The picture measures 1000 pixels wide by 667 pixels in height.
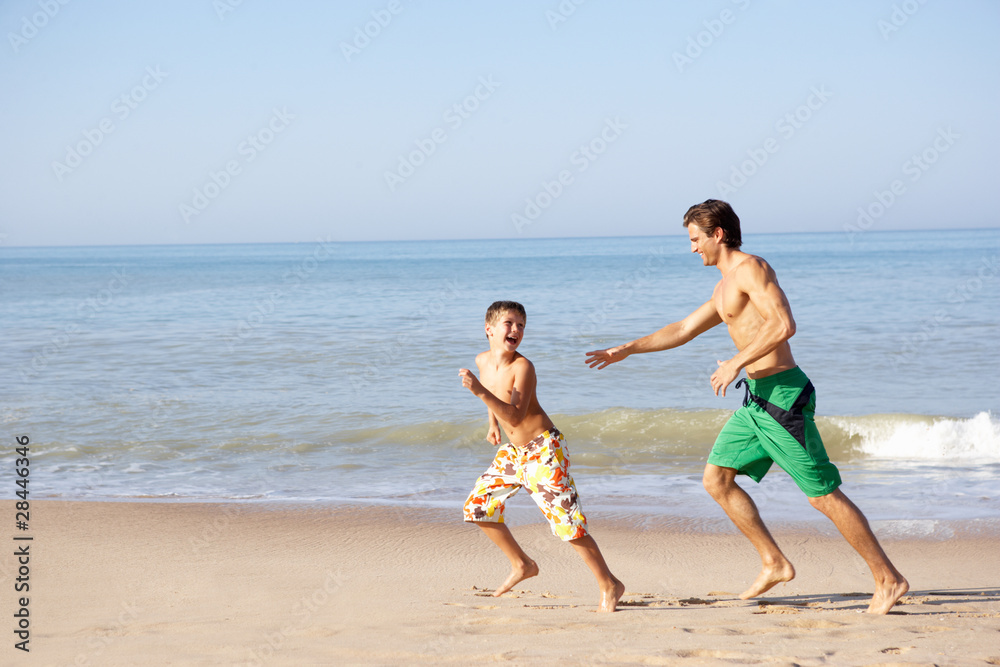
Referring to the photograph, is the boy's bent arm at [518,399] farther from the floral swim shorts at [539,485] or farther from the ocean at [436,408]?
the ocean at [436,408]

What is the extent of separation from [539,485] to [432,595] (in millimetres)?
840

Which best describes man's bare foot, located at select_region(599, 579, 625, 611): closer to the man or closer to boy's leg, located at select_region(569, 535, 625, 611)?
boy's leg, located at select_region(569, 535, 625, 611)

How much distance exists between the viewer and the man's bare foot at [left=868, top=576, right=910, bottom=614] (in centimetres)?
353

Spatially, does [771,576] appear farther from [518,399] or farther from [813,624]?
[518,399]

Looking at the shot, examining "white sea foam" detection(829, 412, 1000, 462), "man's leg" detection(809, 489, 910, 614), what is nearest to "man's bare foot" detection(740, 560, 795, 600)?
"man's leg" detection(809, 489, 910, 614)

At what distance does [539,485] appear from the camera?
12.2ft

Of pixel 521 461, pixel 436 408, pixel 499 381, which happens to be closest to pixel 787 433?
pixel 521 461

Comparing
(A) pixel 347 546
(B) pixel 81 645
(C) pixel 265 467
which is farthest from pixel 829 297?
Result: (B) pixel 81 645

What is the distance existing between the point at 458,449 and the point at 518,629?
203 inches

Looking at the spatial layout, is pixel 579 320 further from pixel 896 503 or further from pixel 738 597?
pixel 738 597

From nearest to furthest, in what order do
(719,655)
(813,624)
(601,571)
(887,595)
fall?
(719,655) < (813,624) < (887,595) < (601,571)

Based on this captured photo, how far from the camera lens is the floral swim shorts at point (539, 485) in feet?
12.0

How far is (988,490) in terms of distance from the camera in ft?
21.4

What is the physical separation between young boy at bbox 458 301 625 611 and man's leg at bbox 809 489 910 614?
38.6 inches
